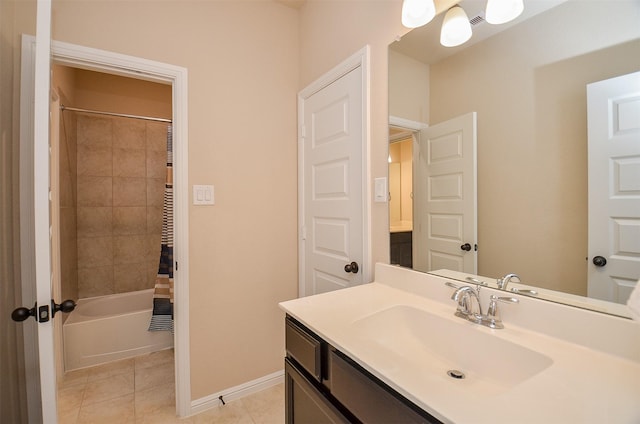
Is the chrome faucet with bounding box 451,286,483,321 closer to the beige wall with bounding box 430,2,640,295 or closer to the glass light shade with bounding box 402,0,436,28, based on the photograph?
the beige wall with bounding box 430,2,640,295

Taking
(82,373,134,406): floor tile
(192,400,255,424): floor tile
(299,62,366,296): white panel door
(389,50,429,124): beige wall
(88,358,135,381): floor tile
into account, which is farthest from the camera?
(88,358,135,381): floor tile

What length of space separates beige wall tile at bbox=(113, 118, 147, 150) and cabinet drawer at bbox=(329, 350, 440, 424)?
3.17 m

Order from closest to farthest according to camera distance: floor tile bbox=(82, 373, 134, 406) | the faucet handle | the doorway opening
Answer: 1. the faucet handle
2. floor tile bbox=(82, 373, 134, 406)
3. the doorway opening

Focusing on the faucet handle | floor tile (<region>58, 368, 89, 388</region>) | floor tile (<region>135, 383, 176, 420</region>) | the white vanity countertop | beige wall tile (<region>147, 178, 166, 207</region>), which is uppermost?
beige wall tile (<region>147, 178, 166, 207</region>)

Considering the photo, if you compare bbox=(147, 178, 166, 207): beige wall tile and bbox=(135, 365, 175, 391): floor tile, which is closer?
bbox=(135, 365, 175, 391): floor tile

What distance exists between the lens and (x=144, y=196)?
121 inches

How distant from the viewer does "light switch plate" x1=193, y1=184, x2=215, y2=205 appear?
5.61ft

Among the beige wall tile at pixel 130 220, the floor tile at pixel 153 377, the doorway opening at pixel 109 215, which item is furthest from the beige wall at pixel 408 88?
the beige wall tile at pixel 130 220

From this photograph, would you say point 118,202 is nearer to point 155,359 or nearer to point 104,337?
point 104,337

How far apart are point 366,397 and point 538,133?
95 centimetres

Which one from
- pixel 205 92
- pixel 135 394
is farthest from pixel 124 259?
pixel 205 92

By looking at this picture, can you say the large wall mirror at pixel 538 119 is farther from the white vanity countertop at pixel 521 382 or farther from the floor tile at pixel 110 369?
the floor tile at pixel 110 369

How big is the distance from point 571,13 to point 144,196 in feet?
11.5

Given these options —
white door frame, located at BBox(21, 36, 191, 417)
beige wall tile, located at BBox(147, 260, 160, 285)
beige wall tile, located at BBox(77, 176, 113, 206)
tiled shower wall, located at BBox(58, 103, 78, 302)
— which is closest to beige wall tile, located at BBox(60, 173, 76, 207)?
tiled shower wall, located at BBox(58, 103, 78, 302)
